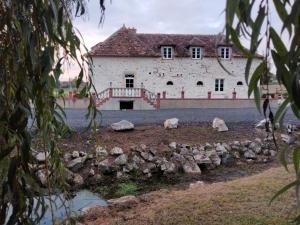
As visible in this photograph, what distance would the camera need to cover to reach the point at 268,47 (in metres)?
1.15

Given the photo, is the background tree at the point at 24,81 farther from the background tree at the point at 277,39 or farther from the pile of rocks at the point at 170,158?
the pile of rocks at the point at 170,158

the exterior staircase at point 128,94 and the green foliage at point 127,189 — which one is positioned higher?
the exterior staircase at point 128,94

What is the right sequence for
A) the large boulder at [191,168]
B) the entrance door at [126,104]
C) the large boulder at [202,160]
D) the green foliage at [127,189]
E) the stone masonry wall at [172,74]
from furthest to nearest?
the stone masonry wall at [172,74]
the entrance door at [126,104]
the large boulder at [202,160]
the large boulder at [191,168]
the green foliage at [127,189]

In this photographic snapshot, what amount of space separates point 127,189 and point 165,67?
21081 millimetres

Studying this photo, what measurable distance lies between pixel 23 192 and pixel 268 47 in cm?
111

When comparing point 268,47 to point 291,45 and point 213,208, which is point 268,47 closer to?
point 291,45

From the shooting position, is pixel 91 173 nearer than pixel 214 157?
Yes

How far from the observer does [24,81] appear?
182 centimetres

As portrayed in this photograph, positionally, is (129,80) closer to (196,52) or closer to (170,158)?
(196,52)

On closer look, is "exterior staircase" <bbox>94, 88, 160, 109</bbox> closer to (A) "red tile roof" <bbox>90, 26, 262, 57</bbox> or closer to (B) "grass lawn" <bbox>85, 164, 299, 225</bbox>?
(A) "red tile roof" <bbox>90, 26, 262, 57</bbox>

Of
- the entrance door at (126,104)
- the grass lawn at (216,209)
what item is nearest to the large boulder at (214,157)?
the grass lawn at (216,209)

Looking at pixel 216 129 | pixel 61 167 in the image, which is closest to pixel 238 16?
pixel 61 167

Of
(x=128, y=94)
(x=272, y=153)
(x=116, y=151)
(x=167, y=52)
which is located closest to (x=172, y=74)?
(x=167, y=52)

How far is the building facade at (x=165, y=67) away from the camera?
1139 inches
